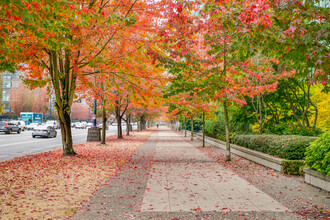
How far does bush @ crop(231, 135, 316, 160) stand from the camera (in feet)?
30.3

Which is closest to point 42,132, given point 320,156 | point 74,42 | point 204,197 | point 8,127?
point 8,127

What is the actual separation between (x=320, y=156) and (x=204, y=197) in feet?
11.0

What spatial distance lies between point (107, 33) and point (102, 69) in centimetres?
188

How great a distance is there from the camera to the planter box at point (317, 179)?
21.6 ft

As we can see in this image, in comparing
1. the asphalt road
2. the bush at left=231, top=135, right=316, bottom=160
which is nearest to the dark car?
the asphalt road

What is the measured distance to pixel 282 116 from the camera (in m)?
20.8

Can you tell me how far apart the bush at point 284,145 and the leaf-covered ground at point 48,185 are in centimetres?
616

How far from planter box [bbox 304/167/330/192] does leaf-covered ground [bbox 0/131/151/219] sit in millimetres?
5816

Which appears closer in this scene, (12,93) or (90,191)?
(90,191)

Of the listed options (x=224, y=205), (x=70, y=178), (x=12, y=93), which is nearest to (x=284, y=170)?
(x=224, y=205)

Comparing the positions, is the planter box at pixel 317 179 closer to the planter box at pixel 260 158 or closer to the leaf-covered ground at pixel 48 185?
the planter box at pixel 260 158

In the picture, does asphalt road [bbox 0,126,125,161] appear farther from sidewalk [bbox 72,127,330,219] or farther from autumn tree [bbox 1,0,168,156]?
sidewalk [bbox 72,127,330,219]

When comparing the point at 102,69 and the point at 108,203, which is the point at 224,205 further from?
the point at 102,69

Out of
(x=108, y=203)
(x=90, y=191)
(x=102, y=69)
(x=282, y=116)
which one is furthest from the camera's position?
(x=282, y=116)
